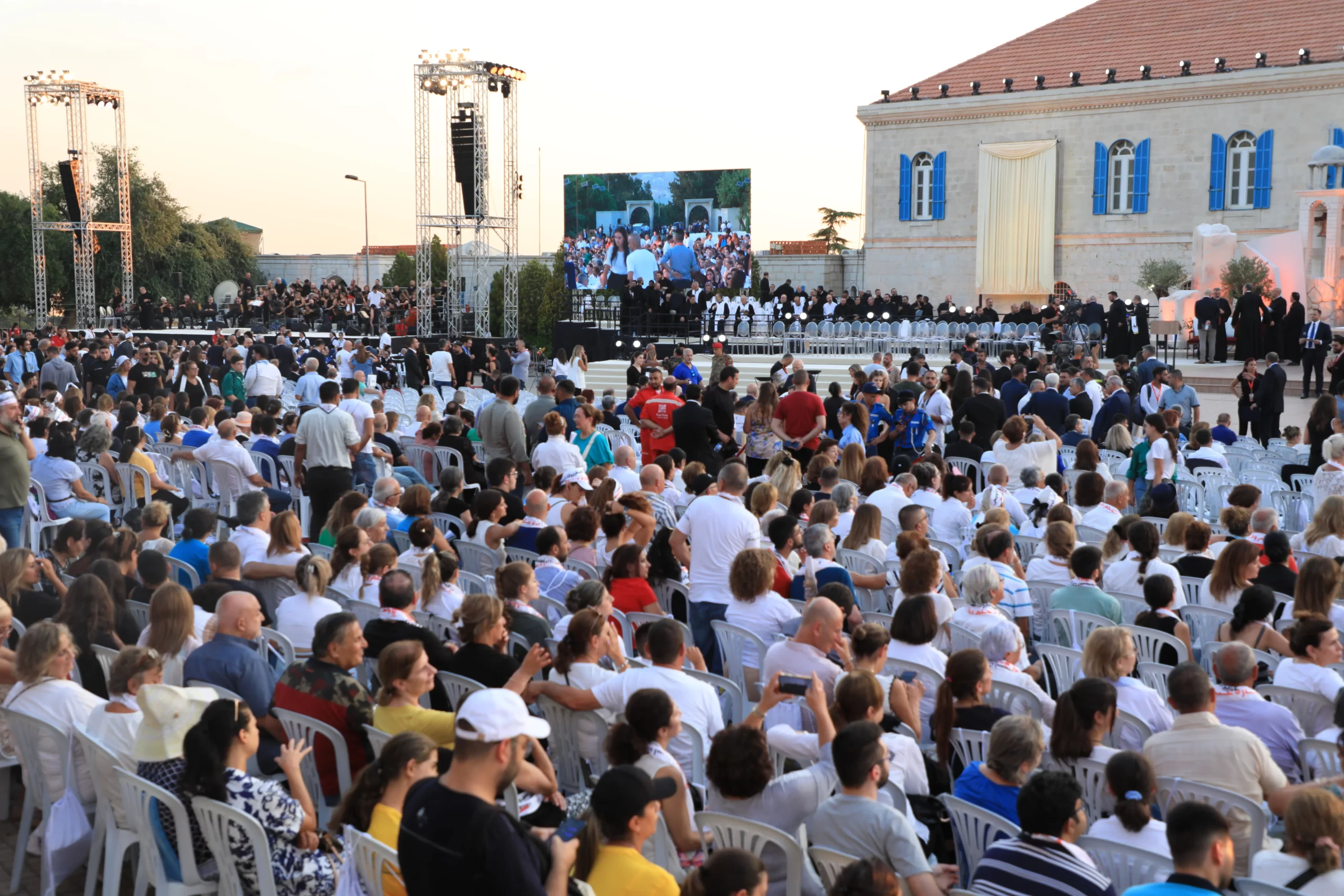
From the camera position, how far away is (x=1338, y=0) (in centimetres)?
3447

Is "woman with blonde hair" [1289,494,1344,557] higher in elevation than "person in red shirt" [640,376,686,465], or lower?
lower

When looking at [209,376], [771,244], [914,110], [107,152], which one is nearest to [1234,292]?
[914,110]

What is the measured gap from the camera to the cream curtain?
116ft

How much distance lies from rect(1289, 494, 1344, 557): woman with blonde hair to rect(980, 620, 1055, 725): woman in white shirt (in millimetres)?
3059

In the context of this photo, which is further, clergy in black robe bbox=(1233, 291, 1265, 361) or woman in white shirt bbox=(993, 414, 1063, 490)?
clergy in black robe bbox=(1233, 291, 1265, 361)

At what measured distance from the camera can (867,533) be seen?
7094 millimetres

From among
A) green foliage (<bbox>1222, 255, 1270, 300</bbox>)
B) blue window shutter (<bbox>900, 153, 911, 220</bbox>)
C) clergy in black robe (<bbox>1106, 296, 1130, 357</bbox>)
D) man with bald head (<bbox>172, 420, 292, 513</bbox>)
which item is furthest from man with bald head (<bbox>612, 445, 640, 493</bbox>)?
blue window shutter (<bbox>900, 153, 911, 220</bbox>)

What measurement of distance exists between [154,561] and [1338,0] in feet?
123

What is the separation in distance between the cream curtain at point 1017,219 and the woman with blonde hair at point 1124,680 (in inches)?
1285

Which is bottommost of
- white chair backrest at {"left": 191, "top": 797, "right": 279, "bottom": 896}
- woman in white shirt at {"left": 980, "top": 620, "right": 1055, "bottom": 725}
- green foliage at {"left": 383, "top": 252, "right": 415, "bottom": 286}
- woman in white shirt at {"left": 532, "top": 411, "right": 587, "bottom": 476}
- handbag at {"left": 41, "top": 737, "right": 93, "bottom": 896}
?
handbag at {"left": 41, "top": 737, "right": 93, "bottom": 896}

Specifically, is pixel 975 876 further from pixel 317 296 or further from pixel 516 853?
pixel 317 296

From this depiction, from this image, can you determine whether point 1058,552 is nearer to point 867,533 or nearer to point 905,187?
point 867,533

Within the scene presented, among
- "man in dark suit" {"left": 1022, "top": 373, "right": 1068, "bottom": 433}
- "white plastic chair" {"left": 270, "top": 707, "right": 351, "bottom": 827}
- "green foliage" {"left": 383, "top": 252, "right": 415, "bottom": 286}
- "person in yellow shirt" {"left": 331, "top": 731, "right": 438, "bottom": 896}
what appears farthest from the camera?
"green foliage" {"left": 383, "top": 252, "right": 415, "bottom": 286}

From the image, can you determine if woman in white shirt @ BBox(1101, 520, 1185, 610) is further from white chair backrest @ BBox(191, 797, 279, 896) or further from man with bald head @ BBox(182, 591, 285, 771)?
white chair backrest @ BBox(191, 797, 279, 896)
